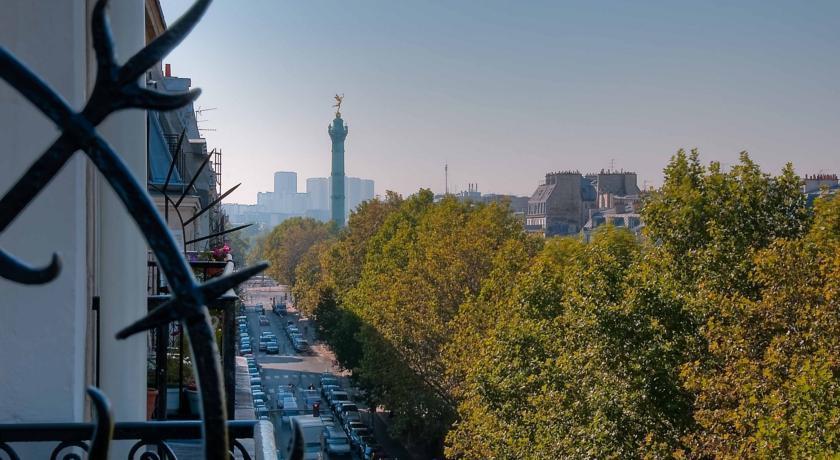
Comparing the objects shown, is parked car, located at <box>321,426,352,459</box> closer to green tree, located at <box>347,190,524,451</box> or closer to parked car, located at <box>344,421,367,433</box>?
parked car, located at <box>344,421,367,433</box>

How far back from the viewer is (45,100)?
167 centimetres

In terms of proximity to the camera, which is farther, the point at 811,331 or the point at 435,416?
the point at 435,416

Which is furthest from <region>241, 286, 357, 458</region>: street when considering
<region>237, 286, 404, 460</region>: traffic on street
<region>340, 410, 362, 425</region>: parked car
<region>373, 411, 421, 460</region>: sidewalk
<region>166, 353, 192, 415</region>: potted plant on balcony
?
<region>166, 353, 192, 415</region>: potted plant on balcony

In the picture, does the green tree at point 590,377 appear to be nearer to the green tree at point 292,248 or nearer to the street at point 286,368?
the street at point 286,368

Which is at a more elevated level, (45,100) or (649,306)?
(45,100)

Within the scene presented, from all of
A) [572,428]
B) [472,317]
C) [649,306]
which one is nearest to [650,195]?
[472,317]

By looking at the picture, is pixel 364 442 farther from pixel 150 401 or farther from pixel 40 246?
pixel 40 246

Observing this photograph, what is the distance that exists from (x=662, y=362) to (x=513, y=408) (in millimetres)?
4272

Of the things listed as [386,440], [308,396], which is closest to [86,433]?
[386,440]

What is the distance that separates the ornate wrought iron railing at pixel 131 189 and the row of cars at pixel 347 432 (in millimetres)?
32146

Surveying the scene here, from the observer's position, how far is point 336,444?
3544 cm

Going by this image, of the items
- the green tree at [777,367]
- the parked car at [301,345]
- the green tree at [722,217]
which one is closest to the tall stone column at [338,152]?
the parked car at [301,345]

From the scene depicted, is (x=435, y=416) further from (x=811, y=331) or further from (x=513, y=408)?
(x=811, y=331)

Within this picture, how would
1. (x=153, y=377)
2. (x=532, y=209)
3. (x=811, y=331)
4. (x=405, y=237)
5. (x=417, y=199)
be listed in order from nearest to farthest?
(x=153, y=377) → (x=811, y=331) → (x=405, y=237) → (x=417, y=199) → (x=532, y=209)
